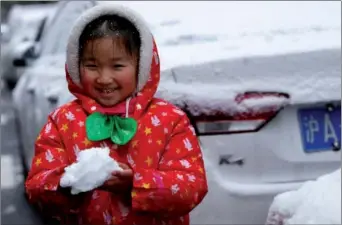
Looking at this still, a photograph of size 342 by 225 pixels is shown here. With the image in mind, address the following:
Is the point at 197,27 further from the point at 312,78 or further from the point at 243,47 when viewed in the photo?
the point at 312,78

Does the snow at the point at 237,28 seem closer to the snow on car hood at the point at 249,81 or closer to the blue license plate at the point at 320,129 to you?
the snow on car hood at the point at 249,81

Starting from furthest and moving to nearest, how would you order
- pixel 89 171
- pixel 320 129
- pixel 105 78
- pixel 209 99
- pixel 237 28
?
pixel 237 28 → pixel 320 129 → pixel 209 99 → pixel 105 78 → pixel 89 171

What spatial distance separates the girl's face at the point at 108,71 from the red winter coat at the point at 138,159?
0.04 m

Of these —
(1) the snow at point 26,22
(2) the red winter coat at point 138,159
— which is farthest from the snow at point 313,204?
(1) the snow at point 26,22

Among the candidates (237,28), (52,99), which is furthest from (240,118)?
(52,99)

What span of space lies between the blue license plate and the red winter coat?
118 centimetres

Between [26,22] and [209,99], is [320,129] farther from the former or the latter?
[26,22]

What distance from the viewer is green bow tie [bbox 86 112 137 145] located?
8.67ft

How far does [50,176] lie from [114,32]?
1.75 ft

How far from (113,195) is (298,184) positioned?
134 centimetres

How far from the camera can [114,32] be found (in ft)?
8.84

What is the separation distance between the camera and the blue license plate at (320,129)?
12.4 ft

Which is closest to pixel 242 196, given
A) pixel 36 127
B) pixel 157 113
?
pixel 157 113

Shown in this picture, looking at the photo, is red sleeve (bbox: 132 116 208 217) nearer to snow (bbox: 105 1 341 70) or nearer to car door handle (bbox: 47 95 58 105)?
snow (bbox: 105 1 341 70)
